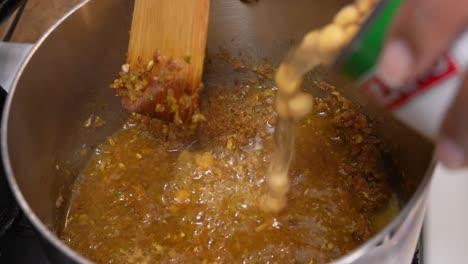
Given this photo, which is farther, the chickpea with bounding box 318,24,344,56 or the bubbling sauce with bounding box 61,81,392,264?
the bubbling sauce with bounding box 61,81,392,264

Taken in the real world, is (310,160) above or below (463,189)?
below

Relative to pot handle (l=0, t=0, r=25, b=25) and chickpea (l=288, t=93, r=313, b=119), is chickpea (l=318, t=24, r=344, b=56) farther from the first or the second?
pot handle (l=0, t=0, r=25, b=25)

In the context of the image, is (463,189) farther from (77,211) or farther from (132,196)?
(77,211)

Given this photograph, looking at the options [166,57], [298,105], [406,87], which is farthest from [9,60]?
[406,87]

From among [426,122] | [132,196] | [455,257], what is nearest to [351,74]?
[426,122]

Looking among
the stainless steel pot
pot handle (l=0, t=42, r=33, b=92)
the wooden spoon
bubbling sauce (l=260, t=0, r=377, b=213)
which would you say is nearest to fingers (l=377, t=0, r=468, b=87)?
bubbling sauce (l=260, t=0, r=377, b=213)

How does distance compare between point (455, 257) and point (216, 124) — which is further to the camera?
point (216, 124)
